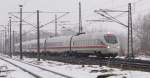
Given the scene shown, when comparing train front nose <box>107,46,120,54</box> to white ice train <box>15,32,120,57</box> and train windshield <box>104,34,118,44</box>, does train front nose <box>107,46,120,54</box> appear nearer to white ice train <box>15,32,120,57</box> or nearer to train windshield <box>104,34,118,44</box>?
white ice train <box>15,32,120,57</box>

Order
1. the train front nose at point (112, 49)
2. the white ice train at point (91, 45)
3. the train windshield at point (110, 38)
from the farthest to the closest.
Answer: the train windshield at point (110, 38), the white ice train at point (91, 45), the train front nose at point (112, 49)

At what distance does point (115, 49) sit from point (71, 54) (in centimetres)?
1055

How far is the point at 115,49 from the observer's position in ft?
137

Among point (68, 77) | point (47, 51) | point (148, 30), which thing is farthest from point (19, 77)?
point (148, 30)

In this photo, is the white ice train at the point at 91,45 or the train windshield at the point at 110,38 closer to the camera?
the white ice train at the point at 91,45

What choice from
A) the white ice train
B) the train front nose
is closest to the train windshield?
the white ice train

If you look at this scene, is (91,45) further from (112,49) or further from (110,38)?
(112,49)

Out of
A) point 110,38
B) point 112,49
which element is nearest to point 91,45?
point 110,38

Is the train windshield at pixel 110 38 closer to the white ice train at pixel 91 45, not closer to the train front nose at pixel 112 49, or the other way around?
the white ice train at pixel 91 45

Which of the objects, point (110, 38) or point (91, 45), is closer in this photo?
point (110, 38)

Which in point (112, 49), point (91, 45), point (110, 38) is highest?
point (110, 38)

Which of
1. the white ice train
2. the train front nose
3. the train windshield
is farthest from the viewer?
the train windshield

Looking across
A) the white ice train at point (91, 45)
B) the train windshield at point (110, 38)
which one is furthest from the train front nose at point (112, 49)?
the train windshield at point (110, 38)

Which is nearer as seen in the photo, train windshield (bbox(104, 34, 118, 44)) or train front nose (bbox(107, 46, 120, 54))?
train front nose (bbox(107, 46, 120, 54))
